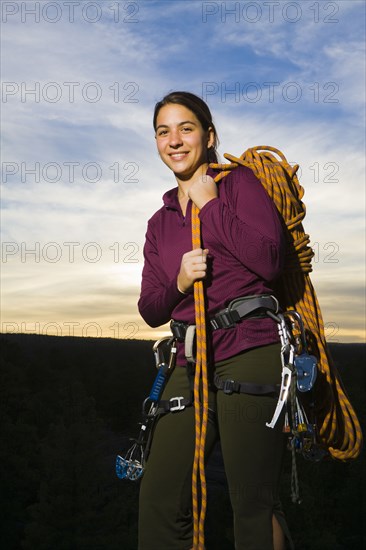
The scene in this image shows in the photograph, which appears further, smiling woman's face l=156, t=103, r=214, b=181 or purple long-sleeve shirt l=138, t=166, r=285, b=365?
smiling woman's face l=156, t=103, r=214, b=181

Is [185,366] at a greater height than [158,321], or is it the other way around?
[158,321]

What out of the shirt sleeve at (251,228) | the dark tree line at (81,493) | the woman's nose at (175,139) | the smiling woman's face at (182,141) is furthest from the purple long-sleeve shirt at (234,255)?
the dark tree line at (81,493)

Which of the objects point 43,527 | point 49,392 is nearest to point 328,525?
point 43,527

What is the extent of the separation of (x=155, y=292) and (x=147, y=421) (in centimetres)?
67

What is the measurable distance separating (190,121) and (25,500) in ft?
122

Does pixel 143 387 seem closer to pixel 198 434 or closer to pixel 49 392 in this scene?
pixel 49 392

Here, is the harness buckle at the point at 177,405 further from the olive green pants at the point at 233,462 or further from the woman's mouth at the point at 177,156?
the woman's mouth at the point at 177,156

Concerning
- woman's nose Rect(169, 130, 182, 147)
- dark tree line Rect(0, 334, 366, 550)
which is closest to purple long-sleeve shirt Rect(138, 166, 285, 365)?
woman's nose Rect(169, 130, 182, 147)

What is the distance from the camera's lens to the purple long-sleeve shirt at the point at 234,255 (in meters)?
3.10

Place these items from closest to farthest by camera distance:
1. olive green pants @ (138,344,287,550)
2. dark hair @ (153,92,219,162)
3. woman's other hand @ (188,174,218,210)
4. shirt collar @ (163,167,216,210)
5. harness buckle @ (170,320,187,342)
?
olive green pants @ (138,344,287,550) < woman's other hand @ (188,174,218,210) < harness buckle @ (170,320,187,342) < dark hair @ (153,92,219,162) < shirt collar @ (163,167,216,210)

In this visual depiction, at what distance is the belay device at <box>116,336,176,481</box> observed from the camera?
3420mm

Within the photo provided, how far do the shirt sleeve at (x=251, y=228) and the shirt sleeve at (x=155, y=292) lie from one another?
0.39m

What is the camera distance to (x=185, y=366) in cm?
334

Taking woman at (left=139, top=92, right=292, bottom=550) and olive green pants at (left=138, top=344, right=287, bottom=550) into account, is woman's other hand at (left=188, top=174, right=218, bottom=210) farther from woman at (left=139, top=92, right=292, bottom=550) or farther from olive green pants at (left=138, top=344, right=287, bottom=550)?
olive green pants at (left=138, top=344, right=287, bottom=550)
